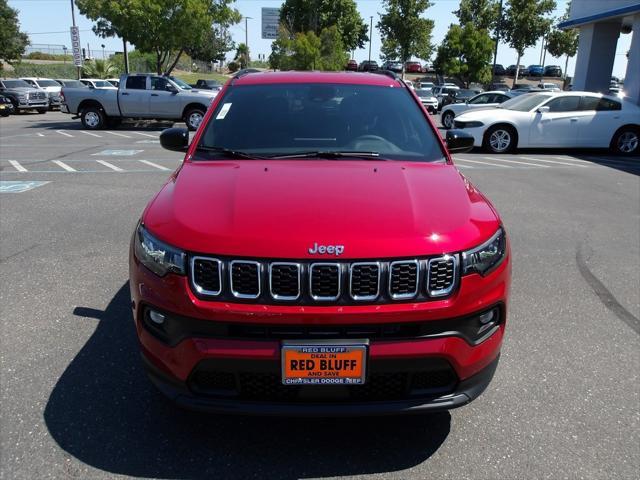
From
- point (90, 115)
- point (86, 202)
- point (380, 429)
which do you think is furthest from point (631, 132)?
point (90, 115)

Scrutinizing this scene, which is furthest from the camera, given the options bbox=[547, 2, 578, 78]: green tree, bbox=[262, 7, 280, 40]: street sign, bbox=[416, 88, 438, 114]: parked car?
bbox=[262, 7, 280, 40]: street sign

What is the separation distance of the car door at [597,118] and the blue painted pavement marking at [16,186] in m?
12.4

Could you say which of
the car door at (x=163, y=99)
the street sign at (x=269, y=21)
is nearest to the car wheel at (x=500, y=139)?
the car door at (x=163, y=99)

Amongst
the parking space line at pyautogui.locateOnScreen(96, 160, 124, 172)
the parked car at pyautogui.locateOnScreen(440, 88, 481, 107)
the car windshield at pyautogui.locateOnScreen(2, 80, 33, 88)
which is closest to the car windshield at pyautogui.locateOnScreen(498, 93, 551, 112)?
the parking space line at pyautogui.locateOnScreen(96, 160, 124, 172)

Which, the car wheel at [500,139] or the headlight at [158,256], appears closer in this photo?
the headlight at [158,256]

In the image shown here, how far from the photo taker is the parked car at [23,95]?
25.3 meters

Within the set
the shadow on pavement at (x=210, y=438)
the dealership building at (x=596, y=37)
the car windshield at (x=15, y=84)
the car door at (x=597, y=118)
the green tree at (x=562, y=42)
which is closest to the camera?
the shadow on pavement at (x=210, y=438)

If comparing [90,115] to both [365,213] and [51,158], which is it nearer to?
[51,158]

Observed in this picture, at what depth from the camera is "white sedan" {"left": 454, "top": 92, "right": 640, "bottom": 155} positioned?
13602 millimetres

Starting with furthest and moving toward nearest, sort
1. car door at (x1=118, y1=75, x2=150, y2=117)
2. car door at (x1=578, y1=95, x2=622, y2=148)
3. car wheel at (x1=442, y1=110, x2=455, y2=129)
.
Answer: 1. car wheel at (x1=442, y1=110, x2=455, y2=129)
2. car door at (x1=118, y1=75, x2=150, y2=117)
3. car door at (x1=578, y1=95, x2=622, y2=148)

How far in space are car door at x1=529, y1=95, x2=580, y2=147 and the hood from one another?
1177cm

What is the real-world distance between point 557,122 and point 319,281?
13252 mm

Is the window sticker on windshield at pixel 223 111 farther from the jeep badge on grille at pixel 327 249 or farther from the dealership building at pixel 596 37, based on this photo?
the dealership building at pixel 596 37

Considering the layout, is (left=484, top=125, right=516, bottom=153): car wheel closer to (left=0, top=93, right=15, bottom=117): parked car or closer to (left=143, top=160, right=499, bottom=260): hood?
(left=143, top=160, right=499, bottom=260): hood
